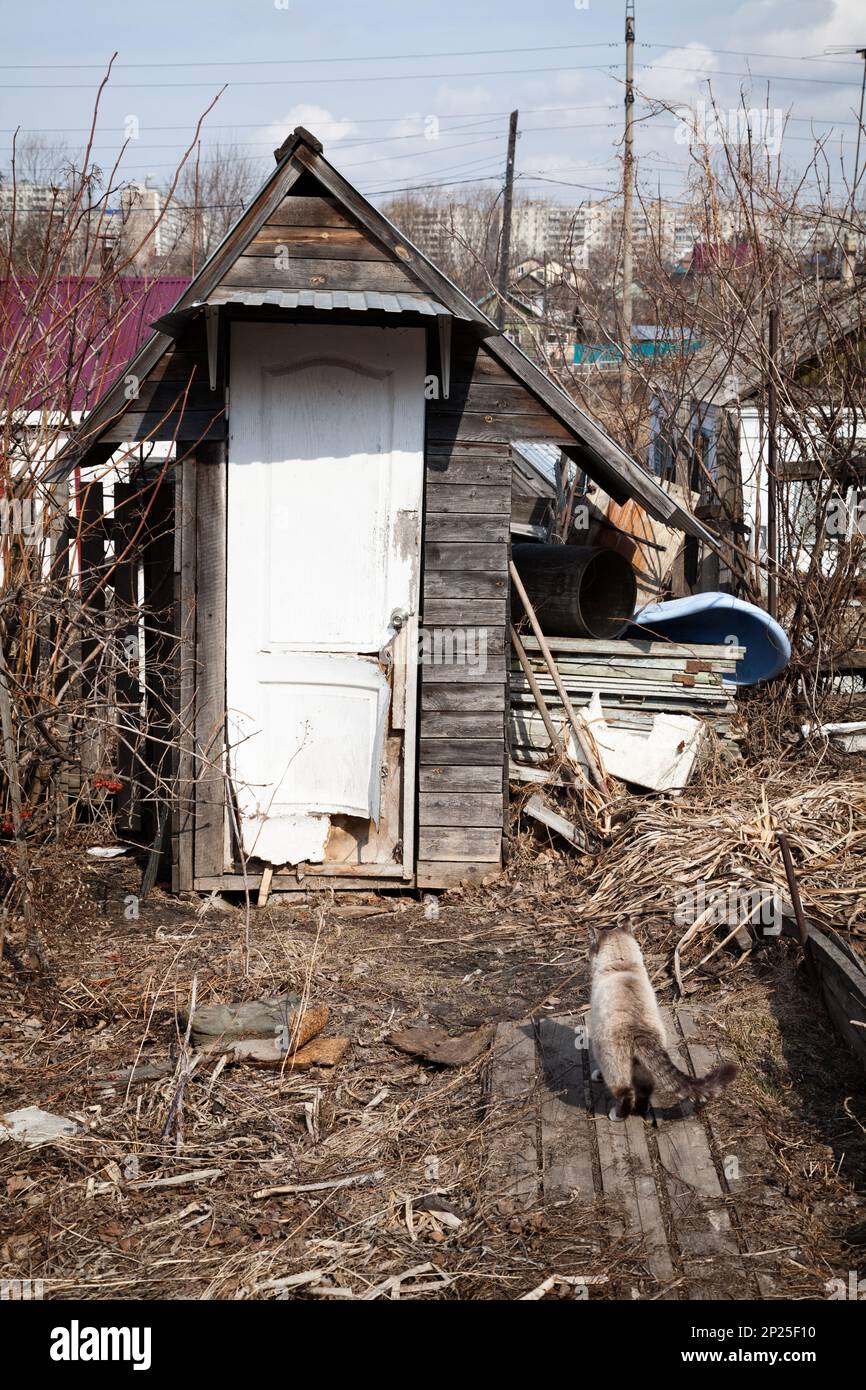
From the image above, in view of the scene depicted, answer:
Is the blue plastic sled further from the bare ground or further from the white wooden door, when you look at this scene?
the bare ground

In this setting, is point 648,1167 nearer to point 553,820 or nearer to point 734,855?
point 734,855

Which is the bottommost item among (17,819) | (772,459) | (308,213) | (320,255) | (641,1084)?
(641,1084)

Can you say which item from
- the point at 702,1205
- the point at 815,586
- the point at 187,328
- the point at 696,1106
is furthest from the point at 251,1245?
the point at 815,586

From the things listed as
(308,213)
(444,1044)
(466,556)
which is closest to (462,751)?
(466,556)

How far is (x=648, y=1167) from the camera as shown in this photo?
4.09 metres

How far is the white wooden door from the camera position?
279 inches

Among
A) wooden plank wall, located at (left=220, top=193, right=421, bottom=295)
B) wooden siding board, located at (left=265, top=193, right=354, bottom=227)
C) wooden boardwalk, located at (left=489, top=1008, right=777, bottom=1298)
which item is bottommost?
wooden boardwalk, located at (left=489, top=1008, right=777, bottom=1298)

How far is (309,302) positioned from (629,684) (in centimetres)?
331

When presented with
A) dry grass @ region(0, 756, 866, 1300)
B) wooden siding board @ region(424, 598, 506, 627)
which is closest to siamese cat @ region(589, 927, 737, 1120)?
dry grass @ region(0, 756, 866, 1300)

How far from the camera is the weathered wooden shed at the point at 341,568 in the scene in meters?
7.07

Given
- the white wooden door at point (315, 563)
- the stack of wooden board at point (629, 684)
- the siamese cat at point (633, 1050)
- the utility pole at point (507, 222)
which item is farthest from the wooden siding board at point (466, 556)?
the utility pole at point (507, 222)

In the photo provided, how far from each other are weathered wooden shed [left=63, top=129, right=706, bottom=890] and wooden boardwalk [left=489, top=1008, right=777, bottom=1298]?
2508 millimetres
